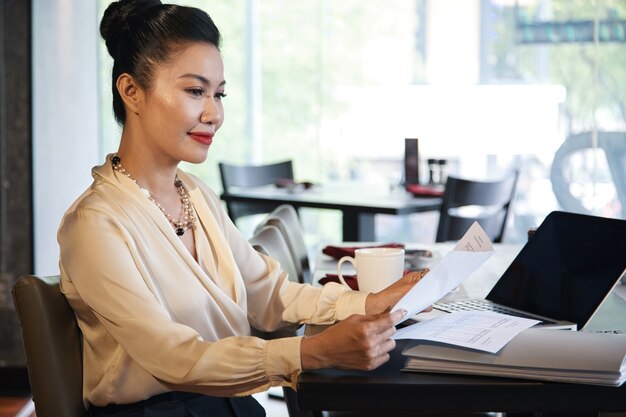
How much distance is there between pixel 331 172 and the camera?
593cm

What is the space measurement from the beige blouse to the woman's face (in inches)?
4.1

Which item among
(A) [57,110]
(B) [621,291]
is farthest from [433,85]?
(B) [621,291]

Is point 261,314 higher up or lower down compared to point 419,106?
lower down

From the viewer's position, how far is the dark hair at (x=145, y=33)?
167 centimetres

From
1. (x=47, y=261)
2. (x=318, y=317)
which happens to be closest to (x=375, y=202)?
(x=47, y=261)

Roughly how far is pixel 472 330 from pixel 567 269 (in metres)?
0.30

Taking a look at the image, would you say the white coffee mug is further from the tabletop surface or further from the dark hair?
the tabletop surface

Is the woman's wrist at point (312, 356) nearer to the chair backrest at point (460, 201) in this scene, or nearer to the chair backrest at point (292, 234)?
the chair backrest at point (292, 234)

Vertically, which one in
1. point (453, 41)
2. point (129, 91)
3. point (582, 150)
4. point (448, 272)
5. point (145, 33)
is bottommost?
point (448, 272)

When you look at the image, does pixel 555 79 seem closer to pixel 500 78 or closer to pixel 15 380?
pixel 500 78

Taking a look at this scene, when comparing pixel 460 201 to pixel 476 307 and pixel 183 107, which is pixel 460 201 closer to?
pixel 476 307

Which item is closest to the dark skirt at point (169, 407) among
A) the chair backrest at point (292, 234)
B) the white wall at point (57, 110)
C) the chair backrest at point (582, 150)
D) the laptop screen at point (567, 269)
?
the laptop screen at point (567, 269)

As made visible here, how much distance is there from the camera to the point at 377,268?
1.80 m

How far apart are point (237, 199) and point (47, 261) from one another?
895 mm
